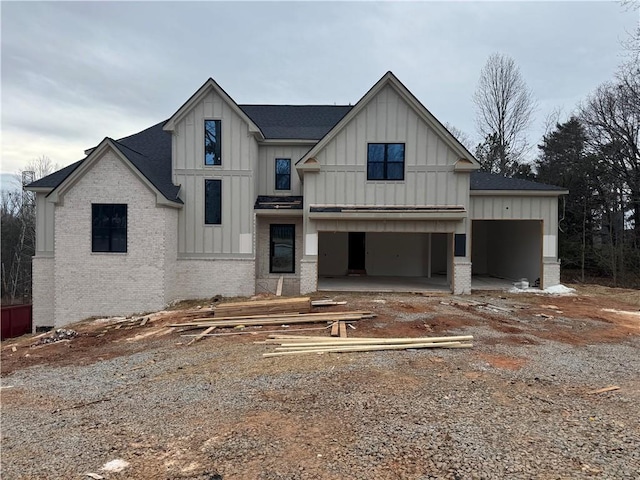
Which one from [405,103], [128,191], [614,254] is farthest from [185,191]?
[614,254]

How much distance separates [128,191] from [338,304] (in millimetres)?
9019

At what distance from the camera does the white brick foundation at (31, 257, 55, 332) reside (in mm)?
15391

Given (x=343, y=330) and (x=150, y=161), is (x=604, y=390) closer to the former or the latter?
(x=343, y=330)

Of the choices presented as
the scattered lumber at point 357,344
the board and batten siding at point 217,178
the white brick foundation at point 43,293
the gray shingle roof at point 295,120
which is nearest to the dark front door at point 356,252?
the gray shingle roof at point 295,120

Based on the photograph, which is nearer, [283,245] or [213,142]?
[213,142]

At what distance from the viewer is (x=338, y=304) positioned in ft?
40.7

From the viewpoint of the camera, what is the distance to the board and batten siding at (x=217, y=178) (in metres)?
16.1

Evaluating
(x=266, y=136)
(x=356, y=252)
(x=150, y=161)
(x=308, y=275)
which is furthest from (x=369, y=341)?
(x=150, y=161)

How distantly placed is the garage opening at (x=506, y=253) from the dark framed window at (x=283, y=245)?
28.5ft

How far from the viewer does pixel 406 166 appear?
1535 centimetres

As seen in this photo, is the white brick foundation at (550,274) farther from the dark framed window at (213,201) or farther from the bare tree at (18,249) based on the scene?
the bare tree at (18,249)

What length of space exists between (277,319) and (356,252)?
1101 centimetres

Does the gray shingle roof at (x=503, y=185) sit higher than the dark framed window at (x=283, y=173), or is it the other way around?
the dark framed window at (x=283, y=173)

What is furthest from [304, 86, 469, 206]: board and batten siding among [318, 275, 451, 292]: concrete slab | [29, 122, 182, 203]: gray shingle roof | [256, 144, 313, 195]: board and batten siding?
[29, 122, 182, 203]: gray shingle roof
